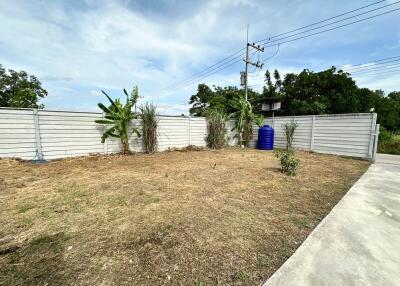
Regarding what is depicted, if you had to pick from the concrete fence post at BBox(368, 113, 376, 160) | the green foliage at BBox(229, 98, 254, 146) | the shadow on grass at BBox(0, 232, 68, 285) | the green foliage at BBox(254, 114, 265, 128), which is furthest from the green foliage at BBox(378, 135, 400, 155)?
Result: the shadow on grass at BBox(0, 232, 68, 285)

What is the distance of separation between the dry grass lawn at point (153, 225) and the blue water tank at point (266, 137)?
17.7 ft

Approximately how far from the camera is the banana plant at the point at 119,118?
21.7 feet

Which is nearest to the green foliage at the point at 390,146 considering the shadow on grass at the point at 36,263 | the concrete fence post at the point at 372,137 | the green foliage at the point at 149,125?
the concrete fence post at the point at 372,137

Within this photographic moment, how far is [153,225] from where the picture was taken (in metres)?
2.22

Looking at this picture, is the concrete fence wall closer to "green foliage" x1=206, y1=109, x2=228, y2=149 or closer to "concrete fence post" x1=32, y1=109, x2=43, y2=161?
"concrete fence post" x1=32, y1=109, x2=43, y2=161

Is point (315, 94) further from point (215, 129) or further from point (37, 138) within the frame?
point (37, 138)

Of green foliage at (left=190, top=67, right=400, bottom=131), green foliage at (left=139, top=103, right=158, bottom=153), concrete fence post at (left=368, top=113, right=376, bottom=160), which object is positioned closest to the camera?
concrete fence post at (left=368, top=113, right=376, bottom=160)

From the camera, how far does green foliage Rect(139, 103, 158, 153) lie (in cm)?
732

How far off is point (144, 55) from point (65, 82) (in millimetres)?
6025

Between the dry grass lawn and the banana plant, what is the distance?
2.51m

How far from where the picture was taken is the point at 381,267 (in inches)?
63.4

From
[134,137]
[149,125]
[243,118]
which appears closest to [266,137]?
[243,118]

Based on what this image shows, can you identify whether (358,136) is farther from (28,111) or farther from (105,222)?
(28,111)

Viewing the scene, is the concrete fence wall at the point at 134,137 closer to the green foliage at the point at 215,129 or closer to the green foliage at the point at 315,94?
the green foliage at the point at 215,129
